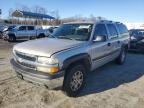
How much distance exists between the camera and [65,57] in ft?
14.9

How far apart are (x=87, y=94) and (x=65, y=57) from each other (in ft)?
4.38

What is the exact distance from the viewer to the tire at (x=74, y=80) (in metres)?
4.75

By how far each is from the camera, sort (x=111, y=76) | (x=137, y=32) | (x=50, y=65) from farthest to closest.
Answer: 1. (x=137, y=32)
2. (x=111, y=76)
3. (x=50, y=65)

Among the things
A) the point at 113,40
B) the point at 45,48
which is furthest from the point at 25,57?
the point at 113,40

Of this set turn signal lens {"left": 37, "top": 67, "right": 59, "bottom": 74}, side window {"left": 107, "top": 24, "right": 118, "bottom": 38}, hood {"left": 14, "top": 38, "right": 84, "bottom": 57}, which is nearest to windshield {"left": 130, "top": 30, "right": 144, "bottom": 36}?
side window {"left": 107, "top": 24, "right": 118, "bottom": 38}

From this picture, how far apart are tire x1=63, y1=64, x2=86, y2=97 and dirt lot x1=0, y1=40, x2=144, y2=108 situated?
0.18 metres

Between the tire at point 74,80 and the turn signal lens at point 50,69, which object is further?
the tire at point 74,80

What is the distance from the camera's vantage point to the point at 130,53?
12.2 meters

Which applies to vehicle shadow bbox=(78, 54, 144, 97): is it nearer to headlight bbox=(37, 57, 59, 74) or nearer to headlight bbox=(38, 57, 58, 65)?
headlight bbox=(37, 57, 59, 74)

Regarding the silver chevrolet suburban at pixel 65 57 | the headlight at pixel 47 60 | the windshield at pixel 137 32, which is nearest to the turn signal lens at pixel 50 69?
the silver chevrolet suburban at pixel 65 57

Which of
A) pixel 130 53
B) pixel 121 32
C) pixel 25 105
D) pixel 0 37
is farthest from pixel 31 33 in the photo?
pixel 25 105

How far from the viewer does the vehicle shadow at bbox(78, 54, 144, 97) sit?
5.81 meters

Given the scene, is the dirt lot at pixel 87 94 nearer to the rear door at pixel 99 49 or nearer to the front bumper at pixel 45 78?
the front bumper at pixel 45 78

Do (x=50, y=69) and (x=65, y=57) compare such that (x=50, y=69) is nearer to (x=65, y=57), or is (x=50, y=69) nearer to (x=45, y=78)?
(x=45, y=78)
